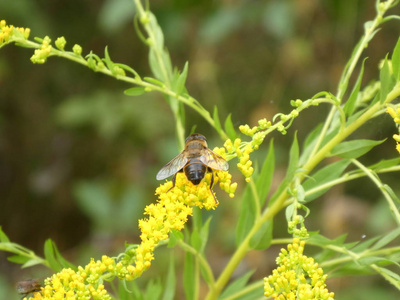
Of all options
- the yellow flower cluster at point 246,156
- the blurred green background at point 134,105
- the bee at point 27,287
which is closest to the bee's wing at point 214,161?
the yellow flower cluster at point 246,156

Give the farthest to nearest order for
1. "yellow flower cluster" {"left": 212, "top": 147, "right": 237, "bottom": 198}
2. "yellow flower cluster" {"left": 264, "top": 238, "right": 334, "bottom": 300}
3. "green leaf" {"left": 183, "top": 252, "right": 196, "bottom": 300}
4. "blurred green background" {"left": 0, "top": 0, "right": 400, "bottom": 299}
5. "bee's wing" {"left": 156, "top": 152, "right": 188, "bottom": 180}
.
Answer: "blurred green background" {"left": 0, "top": 0, "right": 400, "bottom": 299}, "green leaf" {"left": 183, "top": 252, "right": 196, "bottom": 300}, "bee's wing" {"left": 156, "top": 152, "right": 188, "bottom": 180}, "yellow flower cluster" {"left": 212, "top": 147, "right": 237, "bottom": 198}, "yellow flower cluster" {"left": 264, "top": 238, "right": 334, "bottom": 300}

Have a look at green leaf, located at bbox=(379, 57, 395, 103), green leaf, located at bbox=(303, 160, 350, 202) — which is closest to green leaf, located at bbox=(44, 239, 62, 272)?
green leaf, located at bbox=(303, 160, 350, 202)

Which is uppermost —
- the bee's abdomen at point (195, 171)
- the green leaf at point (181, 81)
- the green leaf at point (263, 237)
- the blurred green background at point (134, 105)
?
the blurred green background at point (134, 105)

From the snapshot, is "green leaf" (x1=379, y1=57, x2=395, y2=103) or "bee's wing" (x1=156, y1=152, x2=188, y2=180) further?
"bee's wing" (x1=156, y1=152, x2=188, y2=180)

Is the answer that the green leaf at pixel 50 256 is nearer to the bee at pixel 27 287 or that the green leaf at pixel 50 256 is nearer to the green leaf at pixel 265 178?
the bee at pixel 27 287

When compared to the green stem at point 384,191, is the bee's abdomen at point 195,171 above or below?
above

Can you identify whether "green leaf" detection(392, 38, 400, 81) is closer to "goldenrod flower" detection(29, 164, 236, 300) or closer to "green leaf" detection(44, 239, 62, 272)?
"goldenrod flower" detection(29, 164, 236, 300)

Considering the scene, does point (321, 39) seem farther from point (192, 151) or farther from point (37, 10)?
point (192, 151)
